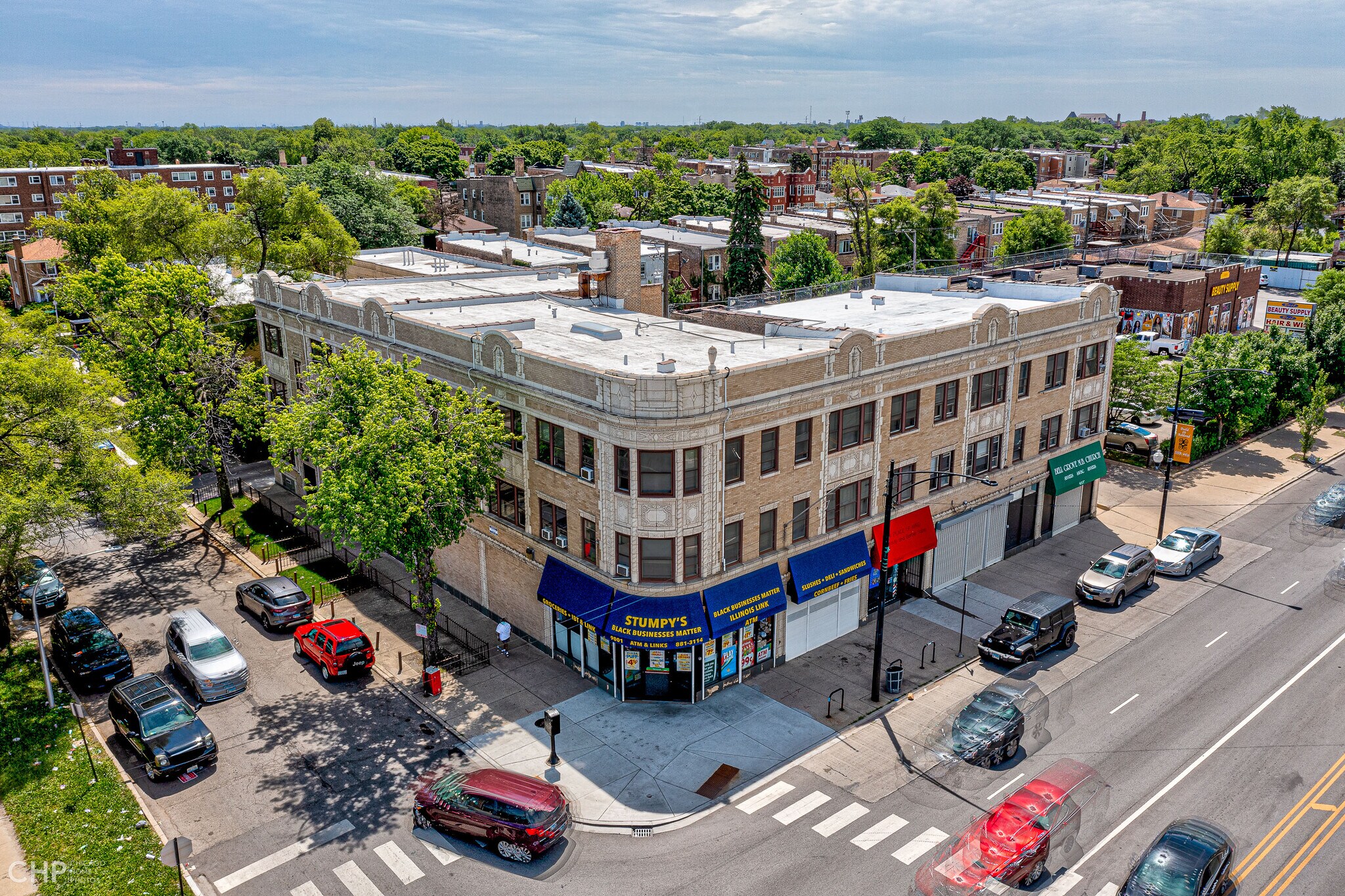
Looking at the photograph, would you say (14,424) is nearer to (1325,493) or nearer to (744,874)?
(744,874)

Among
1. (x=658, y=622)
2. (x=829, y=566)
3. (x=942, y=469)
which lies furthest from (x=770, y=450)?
(x=942, y=469)

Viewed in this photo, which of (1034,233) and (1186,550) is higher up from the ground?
(1034,233)

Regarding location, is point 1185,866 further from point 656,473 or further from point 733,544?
point 656,473

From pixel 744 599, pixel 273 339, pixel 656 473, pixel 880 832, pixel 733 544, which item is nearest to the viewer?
pixel 880 832

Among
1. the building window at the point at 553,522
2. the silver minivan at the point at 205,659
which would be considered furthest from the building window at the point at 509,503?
the silver minivan at the point at 205,659

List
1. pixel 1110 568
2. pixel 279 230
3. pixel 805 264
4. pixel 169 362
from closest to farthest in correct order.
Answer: pixel 1110 568
pixel 169 362
pixel 279 230
pixel 805 264

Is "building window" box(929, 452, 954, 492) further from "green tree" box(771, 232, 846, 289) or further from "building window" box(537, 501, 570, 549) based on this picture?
"green tree" box(771, 232, 846, 289)

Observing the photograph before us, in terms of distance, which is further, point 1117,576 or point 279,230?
point 279,230
